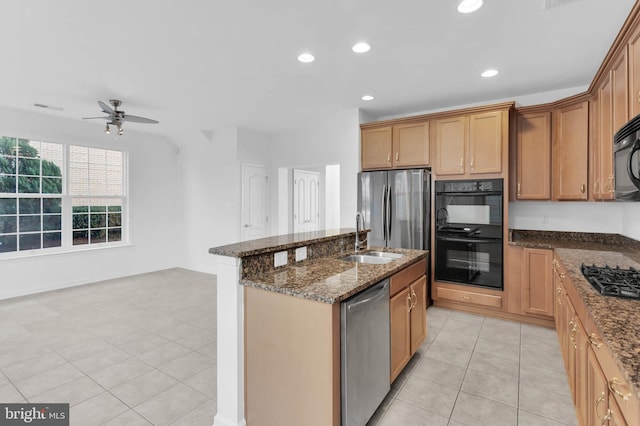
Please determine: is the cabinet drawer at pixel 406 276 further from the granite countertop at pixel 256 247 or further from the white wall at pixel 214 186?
the white wall at pixel 214 186

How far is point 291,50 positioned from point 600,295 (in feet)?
9.13

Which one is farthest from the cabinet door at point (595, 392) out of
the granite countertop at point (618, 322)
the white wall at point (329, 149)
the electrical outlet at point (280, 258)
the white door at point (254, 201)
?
the white door at point (254, 201)

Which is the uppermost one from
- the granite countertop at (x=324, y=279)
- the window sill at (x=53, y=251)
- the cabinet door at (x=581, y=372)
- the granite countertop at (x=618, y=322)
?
the granite countertop at (x=324, y=279)

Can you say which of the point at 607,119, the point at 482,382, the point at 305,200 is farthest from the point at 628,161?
the point at 305,200

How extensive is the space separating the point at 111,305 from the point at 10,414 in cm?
231

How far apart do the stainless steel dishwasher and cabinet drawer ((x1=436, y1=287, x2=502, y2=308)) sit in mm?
2122

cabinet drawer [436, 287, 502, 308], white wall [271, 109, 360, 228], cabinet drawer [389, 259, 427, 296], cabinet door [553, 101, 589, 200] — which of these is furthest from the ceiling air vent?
cabinet drawer [436, 287, 502, 308]

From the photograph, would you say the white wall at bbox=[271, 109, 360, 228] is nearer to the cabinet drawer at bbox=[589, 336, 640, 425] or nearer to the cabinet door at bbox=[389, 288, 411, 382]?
the cabinet door at bbox=[389, 288, 411, 382]

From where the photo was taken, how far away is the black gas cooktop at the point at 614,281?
1.54 m

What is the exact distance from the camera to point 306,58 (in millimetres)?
2990

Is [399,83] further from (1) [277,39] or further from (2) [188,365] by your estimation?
(2) [188,365]

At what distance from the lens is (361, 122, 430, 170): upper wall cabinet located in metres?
4.09

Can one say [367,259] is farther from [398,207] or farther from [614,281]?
[614,281]

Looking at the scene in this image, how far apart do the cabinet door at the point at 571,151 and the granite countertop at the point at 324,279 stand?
2335 mm
